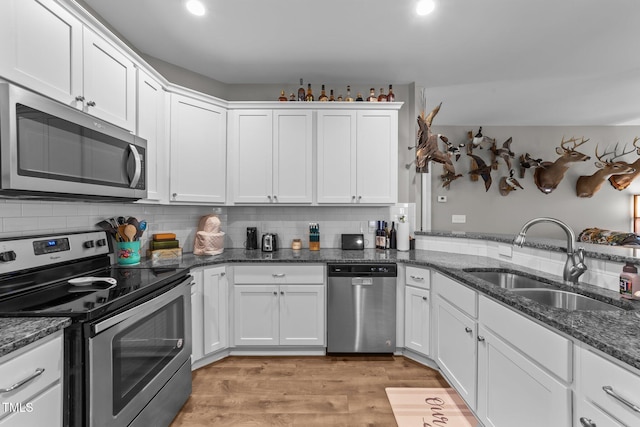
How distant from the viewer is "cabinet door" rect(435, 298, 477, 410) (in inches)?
69.8

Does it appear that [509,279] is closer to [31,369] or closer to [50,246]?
[31,369]

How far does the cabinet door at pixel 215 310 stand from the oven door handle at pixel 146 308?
0.39m

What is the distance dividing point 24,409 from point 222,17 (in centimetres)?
249

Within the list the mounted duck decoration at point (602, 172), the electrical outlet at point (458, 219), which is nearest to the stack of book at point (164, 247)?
the electrical outlet at point (458, 219)

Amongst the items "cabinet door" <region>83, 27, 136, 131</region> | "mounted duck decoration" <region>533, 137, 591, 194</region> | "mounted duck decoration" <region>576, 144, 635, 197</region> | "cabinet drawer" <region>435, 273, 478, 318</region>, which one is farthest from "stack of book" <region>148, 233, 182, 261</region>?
"mounted duck decoration" <region>576, 144, 635, 197</region>

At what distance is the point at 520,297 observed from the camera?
56.4 inches

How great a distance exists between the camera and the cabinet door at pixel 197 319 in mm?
2342

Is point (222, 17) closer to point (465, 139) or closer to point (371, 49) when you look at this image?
point (371, 49)

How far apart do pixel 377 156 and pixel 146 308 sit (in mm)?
2349

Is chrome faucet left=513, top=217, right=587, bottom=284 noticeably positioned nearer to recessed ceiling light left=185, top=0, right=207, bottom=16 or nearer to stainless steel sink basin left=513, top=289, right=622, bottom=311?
stainless steel sink basin left=513, top=289, right=622, bottom=311

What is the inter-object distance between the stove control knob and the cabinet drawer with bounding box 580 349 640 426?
2463 millimetres

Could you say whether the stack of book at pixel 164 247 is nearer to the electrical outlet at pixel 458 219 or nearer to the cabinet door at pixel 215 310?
the cabinet door at pixel 215 310

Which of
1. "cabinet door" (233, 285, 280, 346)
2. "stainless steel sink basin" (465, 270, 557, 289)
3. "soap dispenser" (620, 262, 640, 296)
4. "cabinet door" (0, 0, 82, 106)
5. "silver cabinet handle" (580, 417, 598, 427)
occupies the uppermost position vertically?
"cabinet door" (0, 0, 82, 106)

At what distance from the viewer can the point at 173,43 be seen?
2553 millimetres
